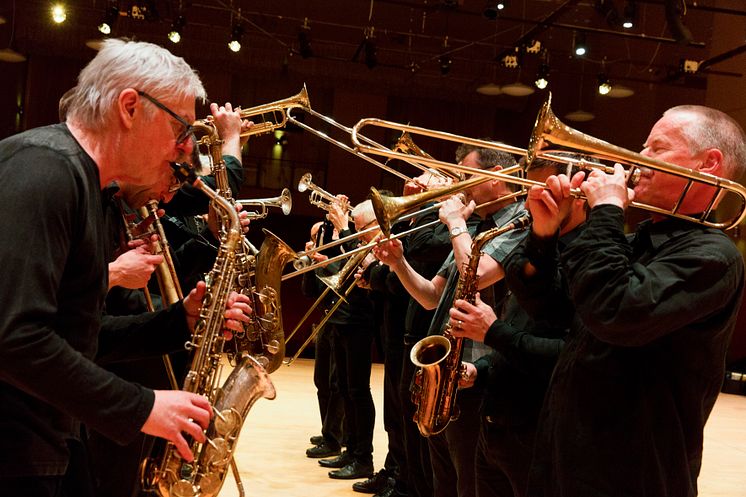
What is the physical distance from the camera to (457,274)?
10.6 ft

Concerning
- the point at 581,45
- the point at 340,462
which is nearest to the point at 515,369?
the point at 340,462

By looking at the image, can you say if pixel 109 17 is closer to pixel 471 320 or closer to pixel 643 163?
pixel 471 320

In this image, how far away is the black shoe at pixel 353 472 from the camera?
5031mm

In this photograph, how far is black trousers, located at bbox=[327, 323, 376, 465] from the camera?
5078mm

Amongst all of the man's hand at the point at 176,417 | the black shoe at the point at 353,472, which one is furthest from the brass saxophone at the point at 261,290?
the black shoe at the point at 353,472

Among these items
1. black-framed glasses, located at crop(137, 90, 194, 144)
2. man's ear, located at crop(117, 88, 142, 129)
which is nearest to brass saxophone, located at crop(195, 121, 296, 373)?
black-framed glasses, located at crop(137, 90, 194, 144)

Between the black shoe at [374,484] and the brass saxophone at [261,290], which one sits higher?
the brass saxophone at [261,290]

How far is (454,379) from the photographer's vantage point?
9.22 ft

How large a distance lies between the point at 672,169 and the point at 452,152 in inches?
439

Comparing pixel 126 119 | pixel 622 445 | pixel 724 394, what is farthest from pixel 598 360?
pixel 724 394

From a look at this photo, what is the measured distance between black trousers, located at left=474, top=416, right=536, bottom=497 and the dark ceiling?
29.2ft

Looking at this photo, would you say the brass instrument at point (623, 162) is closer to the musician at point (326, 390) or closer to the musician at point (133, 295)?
the musician at point (133, 295)

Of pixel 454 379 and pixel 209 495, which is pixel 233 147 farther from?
pixel 209 495

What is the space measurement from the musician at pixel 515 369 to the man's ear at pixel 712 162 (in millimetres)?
418
